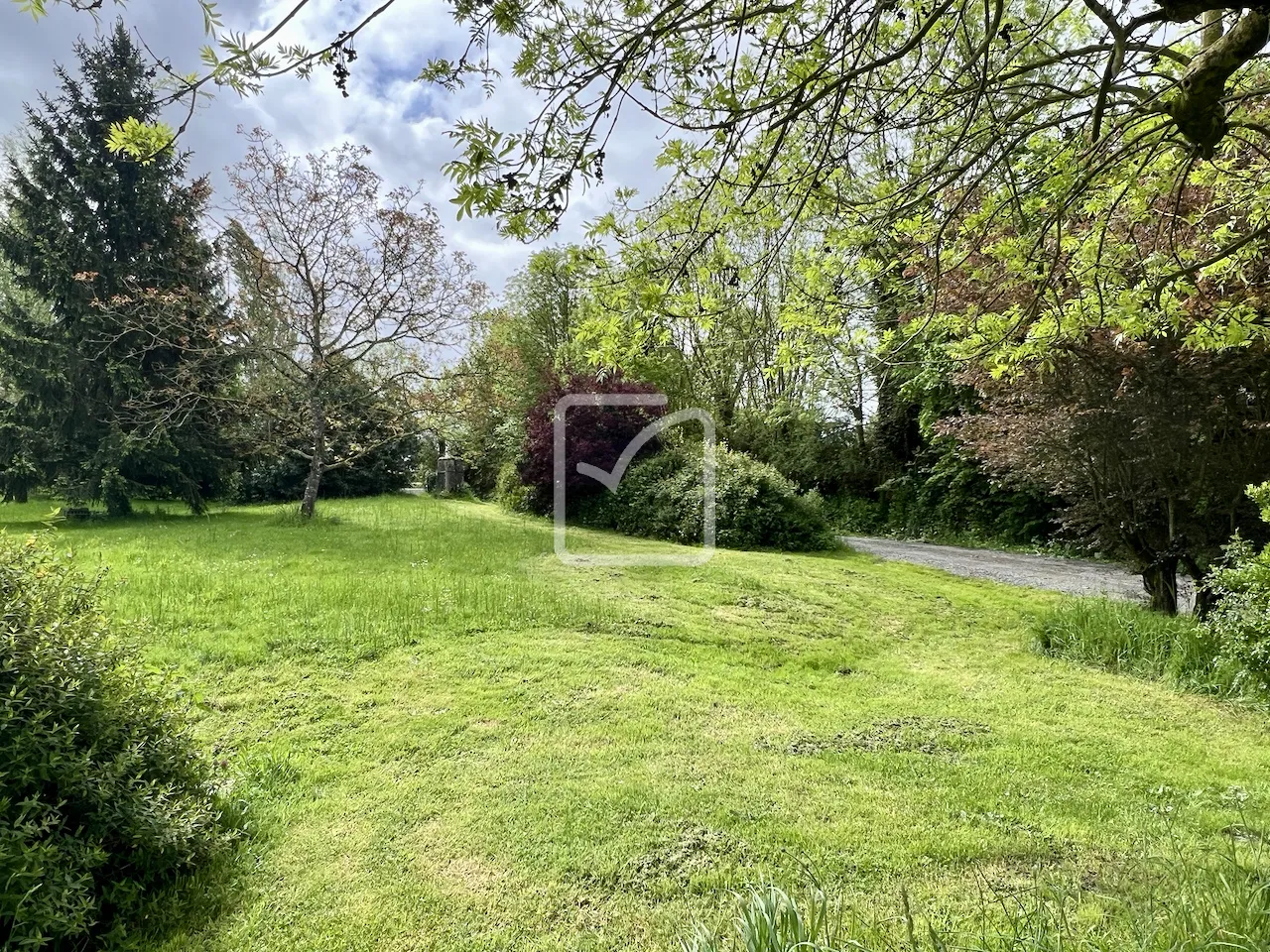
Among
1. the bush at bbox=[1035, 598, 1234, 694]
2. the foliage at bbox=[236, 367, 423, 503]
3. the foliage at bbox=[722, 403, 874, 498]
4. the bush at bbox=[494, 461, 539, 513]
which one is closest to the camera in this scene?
the bush at bbox=[1035, 598, 1234, 694]

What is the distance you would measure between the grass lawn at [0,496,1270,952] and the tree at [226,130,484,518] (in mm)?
5115

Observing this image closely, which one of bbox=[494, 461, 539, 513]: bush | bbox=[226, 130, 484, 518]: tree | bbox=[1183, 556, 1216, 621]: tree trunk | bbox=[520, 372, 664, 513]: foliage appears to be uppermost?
bbox=[226, 130, 484, 518]: tree

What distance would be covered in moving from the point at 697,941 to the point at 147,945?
5.75ft

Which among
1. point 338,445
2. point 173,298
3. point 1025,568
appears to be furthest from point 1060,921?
point 338,445

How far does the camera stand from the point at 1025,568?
375 inches

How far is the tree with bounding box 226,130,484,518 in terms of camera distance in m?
10.1

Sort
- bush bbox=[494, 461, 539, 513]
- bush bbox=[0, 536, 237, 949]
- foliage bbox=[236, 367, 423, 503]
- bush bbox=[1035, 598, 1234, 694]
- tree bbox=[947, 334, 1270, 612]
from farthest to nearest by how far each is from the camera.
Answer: bush bbox=[494, 461, 539, 513] → foliage bbox=[236, 367, 423, 503] → tree bbox=[947, 334, 1270, 612] → bush bbox=[1035, 598, 1234, 694] → bush bbox=[0, 536, 237, 949]

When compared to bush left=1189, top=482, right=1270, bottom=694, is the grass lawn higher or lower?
lower

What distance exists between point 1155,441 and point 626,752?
571cm

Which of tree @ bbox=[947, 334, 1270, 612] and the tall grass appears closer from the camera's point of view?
the tall grass


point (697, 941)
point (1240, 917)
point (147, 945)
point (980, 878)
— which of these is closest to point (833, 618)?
point (980, 878)

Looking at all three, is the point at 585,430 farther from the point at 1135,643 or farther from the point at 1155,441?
the point at 1135,643

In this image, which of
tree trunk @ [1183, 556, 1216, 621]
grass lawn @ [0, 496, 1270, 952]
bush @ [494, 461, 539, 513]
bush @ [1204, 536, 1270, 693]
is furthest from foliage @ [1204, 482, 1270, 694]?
bush @ [494, 461, 539, 513]

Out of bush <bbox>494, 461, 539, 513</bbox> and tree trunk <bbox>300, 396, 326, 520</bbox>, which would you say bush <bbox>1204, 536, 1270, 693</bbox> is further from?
tree trunk <bbox>300, 396, 326, 520</bbox>
